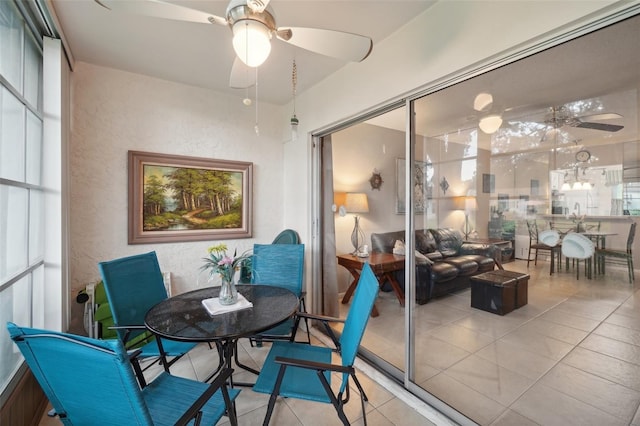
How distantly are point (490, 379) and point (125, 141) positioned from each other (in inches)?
151

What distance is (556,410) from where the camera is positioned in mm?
1551

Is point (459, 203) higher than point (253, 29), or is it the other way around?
point (253, 29)

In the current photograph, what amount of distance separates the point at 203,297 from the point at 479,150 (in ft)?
7.39

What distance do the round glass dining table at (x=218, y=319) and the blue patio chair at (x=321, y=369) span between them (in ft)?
0.81

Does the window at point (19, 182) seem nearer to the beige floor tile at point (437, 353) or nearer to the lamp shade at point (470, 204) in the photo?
the beige floor tile at point (437, 353)

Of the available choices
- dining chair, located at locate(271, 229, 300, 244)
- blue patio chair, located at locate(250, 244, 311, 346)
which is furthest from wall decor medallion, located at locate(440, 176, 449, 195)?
dining chair, located at locate(271, 229, 300, 244)

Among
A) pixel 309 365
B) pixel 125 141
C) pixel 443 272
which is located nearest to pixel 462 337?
pixel 443 272

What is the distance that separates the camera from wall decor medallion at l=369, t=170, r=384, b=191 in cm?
281

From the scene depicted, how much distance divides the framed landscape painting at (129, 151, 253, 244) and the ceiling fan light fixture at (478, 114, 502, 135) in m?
2.63

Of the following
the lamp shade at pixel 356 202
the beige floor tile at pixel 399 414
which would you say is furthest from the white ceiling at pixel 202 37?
the beige floor tile at pixel 399 414

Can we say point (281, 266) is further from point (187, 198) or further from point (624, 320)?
point (624, 320)

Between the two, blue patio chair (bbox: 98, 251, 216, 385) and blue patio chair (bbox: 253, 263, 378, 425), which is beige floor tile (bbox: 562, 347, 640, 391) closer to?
blue patio chair (bbox: 253, 263, 378, 425)

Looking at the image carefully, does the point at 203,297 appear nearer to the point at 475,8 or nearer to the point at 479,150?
the point at 479,150

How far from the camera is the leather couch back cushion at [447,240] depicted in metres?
2.01
